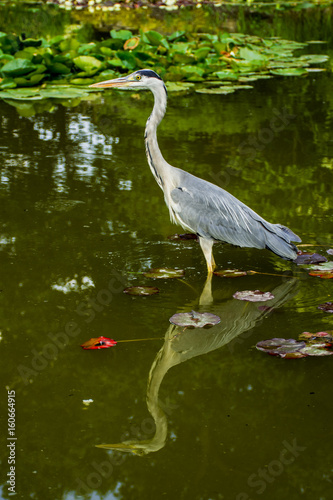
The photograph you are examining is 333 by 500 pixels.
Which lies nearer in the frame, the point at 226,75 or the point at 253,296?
the point at 253,296

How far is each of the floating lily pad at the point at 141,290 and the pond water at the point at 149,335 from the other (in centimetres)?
5

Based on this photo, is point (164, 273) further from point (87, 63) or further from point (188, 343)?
point (87, 63)

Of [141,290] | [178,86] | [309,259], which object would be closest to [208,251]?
[141,290]

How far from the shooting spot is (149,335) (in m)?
4.30

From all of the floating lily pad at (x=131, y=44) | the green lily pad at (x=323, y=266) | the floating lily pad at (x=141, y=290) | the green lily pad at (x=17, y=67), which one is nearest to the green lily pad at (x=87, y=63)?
the green lily pad at (x=17, y=67)

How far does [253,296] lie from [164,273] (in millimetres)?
697

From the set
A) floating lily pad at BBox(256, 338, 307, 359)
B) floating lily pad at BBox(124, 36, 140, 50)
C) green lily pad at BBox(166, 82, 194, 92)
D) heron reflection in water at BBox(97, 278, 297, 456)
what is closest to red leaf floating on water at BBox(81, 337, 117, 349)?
heron reflection in water at BBox(97, 278, 297, 456)

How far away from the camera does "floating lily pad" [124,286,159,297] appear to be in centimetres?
474

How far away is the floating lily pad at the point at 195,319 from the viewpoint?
4297 millimetres

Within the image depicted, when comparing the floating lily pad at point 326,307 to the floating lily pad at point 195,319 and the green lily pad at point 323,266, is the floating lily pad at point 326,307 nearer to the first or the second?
the green lily pad at point 323,266

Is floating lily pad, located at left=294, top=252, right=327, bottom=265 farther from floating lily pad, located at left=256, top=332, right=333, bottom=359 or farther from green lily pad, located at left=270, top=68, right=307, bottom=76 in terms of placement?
green lily pad, located at left=270, top=68, right=307, bottom=76

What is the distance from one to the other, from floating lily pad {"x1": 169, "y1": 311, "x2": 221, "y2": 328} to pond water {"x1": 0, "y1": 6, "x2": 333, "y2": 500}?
0.31ft

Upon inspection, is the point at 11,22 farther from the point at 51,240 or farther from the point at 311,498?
the point at 311,498

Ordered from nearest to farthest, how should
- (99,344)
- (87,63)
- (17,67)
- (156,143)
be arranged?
(99,344) → (156,143) → (17,67) → (87,63)
